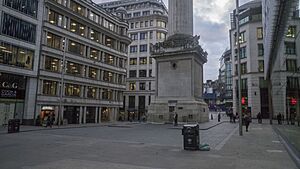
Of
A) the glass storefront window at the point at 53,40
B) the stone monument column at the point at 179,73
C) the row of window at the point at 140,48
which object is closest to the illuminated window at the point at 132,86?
the row of window at the point at 140,48

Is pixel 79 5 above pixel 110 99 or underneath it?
above

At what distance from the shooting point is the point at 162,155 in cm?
1141

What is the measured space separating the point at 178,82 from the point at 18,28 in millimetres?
23379

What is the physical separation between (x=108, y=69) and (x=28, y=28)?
19.4 metres

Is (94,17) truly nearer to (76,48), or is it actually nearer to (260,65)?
(76,48)

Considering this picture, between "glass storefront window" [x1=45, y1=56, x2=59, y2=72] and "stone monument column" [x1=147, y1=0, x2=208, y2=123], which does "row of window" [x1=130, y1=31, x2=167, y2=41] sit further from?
"glass storefront window" [x1=45, y1=56, x2=59, y2=72]

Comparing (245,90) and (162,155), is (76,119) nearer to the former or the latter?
(162,155)

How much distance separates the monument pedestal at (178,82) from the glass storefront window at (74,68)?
16.0m

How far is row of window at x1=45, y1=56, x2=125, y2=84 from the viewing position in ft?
126

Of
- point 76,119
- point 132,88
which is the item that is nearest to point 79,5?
point 76,119

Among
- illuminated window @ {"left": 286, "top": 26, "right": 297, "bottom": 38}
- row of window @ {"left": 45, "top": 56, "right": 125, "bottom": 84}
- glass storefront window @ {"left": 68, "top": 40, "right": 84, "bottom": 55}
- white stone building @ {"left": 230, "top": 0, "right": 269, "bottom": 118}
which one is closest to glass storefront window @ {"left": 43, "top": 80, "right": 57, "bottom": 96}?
row of window @ {"left": 45, "top": 56, "right": 125, "bottom": 84}

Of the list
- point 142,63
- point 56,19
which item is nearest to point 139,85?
point 142,63

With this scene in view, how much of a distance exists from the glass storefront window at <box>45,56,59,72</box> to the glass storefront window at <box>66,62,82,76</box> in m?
2.29

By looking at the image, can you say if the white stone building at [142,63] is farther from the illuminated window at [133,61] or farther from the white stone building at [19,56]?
the white stone building at [19,56]
